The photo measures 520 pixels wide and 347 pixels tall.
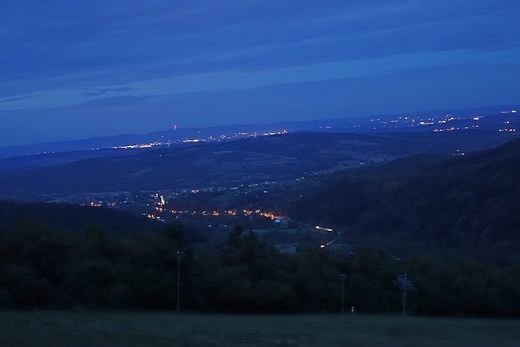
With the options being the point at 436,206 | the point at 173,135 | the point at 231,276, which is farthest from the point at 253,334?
the point at 173,135

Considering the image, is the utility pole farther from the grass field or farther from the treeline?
the grass field

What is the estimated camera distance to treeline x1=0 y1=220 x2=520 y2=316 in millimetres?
24281

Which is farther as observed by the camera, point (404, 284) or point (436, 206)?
point (436, 206)

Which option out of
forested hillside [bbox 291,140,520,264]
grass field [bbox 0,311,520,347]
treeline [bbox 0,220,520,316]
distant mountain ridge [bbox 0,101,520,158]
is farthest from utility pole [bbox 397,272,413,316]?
distant mountain ridge [bbox 0,101,520,158]

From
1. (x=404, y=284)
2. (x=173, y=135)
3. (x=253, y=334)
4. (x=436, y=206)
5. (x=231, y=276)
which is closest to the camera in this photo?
(x=253, y=334)

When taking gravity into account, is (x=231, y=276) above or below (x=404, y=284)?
above

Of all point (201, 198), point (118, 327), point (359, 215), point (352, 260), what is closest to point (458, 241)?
point (359, 215)

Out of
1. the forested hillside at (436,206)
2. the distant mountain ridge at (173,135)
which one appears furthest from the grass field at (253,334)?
the distant mountain ridge at (173,135)

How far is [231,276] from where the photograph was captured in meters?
26.6

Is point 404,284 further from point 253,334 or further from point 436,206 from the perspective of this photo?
point 436,206

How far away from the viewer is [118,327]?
15.2 meters

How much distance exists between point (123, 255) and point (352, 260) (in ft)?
31.3

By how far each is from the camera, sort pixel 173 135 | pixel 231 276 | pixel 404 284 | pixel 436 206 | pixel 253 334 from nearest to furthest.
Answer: pixel 253 334, pixel 404 284, pixel 231 276, pixel 436 206, pixel 173 135

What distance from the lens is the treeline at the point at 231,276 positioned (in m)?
24.3
